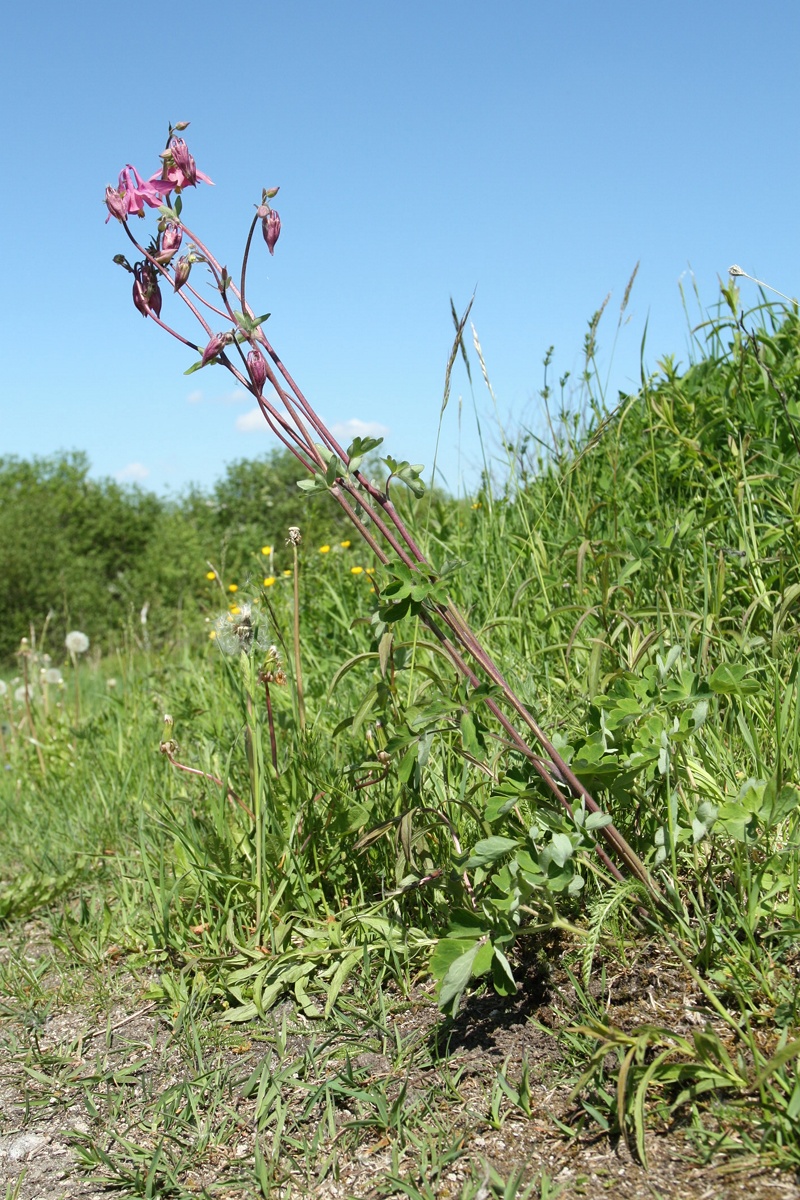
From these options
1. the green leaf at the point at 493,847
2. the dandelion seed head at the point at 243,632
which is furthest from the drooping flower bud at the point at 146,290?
the green leaf at the point at 493,847

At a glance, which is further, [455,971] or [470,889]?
[470,889]

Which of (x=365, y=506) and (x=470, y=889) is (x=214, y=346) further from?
(x=470, y=889)

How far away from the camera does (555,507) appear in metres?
3.38

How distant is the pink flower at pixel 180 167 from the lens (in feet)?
5.22

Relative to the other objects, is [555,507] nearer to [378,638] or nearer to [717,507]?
[717,507]

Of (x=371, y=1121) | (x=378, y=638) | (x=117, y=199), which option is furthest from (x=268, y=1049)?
(x=117, y=199)

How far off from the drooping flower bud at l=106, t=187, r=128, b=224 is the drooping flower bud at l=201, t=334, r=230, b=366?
0.29m

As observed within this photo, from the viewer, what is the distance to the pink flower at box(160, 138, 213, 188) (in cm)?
159

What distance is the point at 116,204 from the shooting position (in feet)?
5.24

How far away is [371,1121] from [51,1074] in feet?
2.49

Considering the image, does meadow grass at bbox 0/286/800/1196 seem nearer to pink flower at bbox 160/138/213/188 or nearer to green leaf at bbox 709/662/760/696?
green leaf at bbox 709/662/760/696

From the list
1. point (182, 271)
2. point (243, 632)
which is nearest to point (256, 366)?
point (182, 271)

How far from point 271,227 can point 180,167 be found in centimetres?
20

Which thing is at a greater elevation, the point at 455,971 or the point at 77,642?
the point at 77,642
